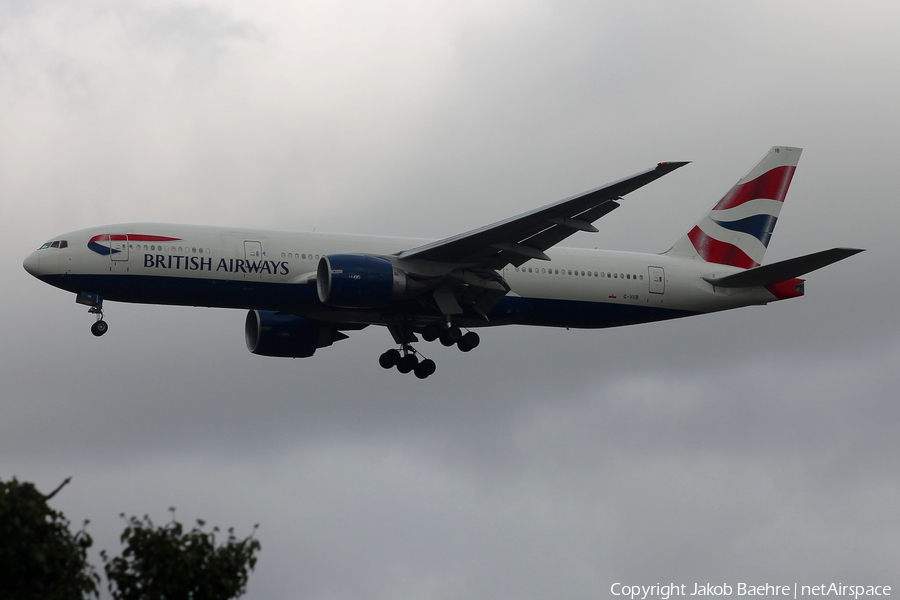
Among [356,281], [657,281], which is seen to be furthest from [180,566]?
[657,281]

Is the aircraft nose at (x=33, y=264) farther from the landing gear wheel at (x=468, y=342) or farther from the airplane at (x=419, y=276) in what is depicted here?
the landing gear wheel at (x=468, y=342)

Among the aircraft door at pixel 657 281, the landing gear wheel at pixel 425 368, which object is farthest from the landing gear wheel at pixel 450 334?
the aircraft door at pixel 657 281

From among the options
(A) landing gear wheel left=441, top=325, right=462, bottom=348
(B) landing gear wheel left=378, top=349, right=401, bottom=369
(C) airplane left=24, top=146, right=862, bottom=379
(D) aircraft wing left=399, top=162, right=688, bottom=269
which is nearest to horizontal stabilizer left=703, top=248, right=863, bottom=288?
(C) airplane left=24, top=146, right=862, bottom=379

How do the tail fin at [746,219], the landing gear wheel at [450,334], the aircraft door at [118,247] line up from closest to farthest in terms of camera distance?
the aircraft door at [118,247] < the landing gear wheel at [450,334] < the tail fin at [746,219]

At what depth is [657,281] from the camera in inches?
1688

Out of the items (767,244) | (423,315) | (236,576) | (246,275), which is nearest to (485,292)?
(423,315)

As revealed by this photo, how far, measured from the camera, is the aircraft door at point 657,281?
42.8 meters

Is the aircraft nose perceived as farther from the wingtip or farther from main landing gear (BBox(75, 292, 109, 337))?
the wingtip

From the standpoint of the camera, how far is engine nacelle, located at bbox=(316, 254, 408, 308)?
3675cm

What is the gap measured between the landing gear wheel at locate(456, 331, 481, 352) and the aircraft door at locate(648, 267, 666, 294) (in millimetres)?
6941

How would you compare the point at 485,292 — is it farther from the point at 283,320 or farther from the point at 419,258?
the point at 283,320

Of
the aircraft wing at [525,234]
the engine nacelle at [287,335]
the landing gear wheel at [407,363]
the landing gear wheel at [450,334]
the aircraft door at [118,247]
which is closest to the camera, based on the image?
the aircraft wing at [525,234]

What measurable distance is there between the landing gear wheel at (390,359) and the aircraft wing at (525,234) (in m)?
5.80

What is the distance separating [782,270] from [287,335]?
18.8 meters
